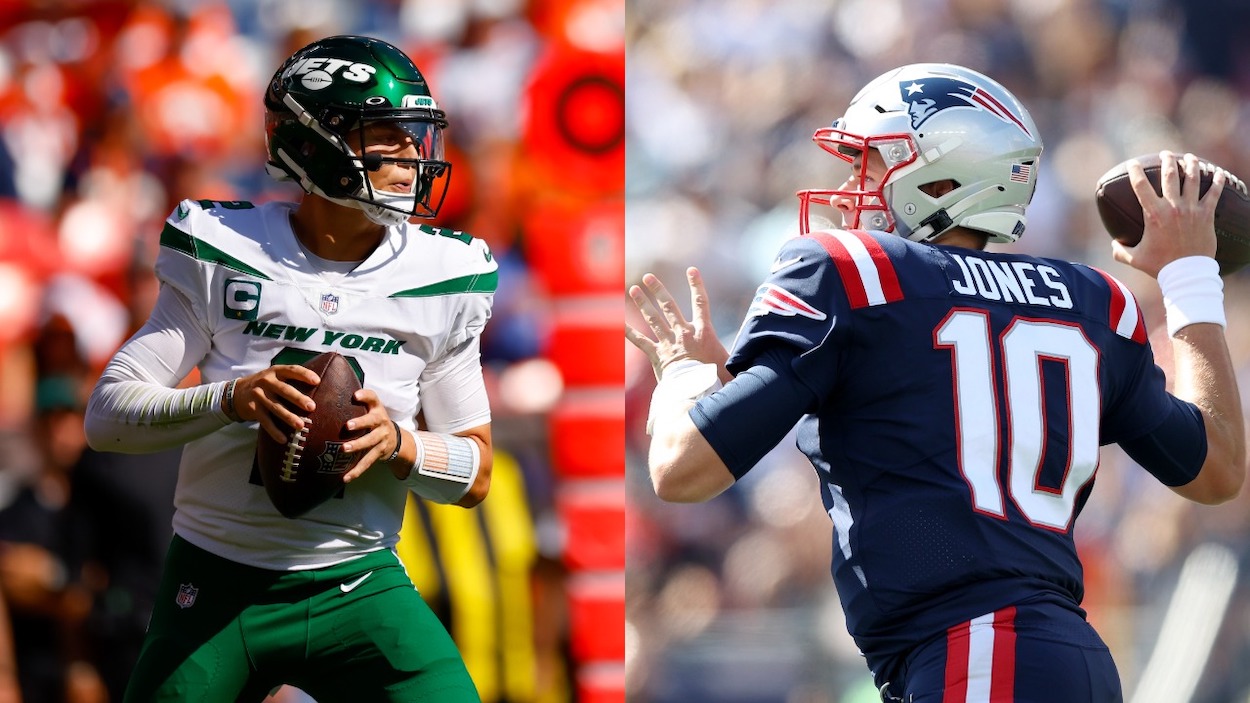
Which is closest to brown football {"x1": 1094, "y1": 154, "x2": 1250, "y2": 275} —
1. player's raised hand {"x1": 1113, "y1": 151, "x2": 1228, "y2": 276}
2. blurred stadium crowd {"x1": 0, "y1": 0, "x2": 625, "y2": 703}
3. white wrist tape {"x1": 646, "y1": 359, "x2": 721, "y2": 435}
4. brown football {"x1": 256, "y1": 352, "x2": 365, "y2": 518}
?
player's raised hand {"x1": 1113, "y1": 151, "x2": 1228, "y2": 276}

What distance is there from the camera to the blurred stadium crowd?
5293mm

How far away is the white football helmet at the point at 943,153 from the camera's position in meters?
2.51

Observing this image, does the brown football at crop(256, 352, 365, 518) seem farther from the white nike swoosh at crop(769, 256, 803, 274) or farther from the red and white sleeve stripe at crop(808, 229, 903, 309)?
the red and white sleeve stripe at crop(808, 229, 903, 309)

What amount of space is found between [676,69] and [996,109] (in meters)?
4.57

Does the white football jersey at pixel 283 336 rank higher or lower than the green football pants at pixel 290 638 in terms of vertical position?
higher

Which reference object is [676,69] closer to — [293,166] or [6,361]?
[6,361]

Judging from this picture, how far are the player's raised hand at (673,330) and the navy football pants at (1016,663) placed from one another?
70 cm

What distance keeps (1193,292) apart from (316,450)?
1652 millimetres

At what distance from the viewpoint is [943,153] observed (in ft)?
8.23

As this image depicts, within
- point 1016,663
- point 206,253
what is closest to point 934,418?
point 1016,663

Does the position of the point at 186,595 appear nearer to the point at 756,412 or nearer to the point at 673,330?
the point at 673,330

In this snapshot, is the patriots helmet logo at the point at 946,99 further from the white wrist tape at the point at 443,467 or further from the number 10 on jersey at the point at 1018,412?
the white wrist tape at the point at 443,467

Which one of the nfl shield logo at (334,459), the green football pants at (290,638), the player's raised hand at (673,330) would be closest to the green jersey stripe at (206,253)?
the nfl shield logo at (334,459)

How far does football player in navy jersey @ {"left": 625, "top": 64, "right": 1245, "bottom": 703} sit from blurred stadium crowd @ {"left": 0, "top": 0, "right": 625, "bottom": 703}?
11.1 feet
